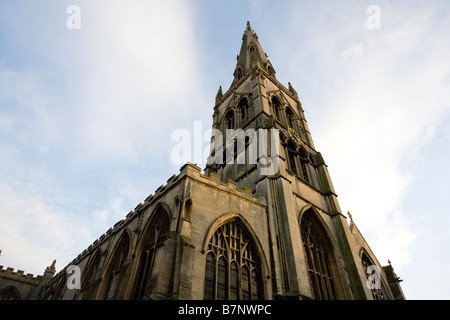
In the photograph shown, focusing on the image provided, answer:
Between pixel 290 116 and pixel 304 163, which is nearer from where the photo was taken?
pixel 304 163

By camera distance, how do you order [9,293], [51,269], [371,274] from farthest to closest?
[51,269]
[9,293]
[371,274]

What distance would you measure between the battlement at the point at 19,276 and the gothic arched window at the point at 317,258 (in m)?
26.7

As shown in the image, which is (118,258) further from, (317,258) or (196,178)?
(317,258)

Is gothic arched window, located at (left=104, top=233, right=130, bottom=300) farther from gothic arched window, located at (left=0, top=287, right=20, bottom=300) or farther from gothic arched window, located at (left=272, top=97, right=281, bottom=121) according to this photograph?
gothic arched window, located at (left=0, top=287, right=20, bottom=300)

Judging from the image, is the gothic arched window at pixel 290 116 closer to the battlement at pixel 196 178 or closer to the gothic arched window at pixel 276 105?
the gothic arched window at pixel 276 105

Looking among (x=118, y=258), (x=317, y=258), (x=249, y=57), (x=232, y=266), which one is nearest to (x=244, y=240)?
(x=232, y=266)

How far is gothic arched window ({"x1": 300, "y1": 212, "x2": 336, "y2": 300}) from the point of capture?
41.8 feet

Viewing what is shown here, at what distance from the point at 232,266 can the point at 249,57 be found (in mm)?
28012

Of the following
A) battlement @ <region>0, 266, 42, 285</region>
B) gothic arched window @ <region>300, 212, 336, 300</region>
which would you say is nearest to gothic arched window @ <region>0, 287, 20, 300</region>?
battlement @ <region>0, 266, 42, 285</region>

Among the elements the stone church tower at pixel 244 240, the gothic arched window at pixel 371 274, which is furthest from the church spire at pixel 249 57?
the gothic arched window at pixel 371 274

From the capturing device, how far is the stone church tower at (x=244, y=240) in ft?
32.0

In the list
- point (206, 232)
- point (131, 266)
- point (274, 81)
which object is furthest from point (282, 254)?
point (274, 81)

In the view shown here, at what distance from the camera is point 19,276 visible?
25594mm
